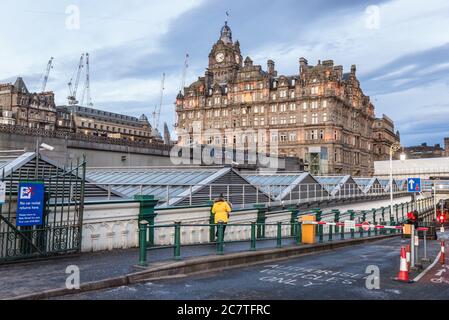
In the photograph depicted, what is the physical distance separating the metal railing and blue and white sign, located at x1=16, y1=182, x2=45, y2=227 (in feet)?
17.7

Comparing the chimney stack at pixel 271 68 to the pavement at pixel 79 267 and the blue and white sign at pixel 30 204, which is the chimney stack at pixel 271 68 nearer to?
the pavement at pixel 79 267

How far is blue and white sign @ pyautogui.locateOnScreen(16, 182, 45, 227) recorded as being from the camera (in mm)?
11906

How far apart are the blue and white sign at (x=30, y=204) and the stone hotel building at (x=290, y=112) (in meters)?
85.0

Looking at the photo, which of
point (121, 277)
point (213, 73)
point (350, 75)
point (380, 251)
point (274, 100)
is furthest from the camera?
point (213, 73)

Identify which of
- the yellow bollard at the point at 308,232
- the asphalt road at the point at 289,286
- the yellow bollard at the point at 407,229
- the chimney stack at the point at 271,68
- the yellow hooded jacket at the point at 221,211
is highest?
the chimney stack at the point at 271,68

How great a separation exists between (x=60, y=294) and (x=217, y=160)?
2543 inches

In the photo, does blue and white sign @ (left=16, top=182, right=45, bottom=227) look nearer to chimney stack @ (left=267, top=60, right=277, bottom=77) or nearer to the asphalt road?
the asphalt road

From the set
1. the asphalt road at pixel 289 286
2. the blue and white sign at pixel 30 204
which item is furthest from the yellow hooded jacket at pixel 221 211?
the blue and white sign at pixel 30 204

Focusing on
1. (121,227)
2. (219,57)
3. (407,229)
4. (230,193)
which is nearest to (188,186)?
(230,193)

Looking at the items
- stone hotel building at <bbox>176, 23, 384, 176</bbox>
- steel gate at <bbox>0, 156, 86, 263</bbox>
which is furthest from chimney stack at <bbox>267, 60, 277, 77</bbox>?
steel gate at <bbox>0, 156, 86, 263</bbox>

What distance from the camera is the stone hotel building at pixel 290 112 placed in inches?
4240

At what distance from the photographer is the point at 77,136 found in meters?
45.0
